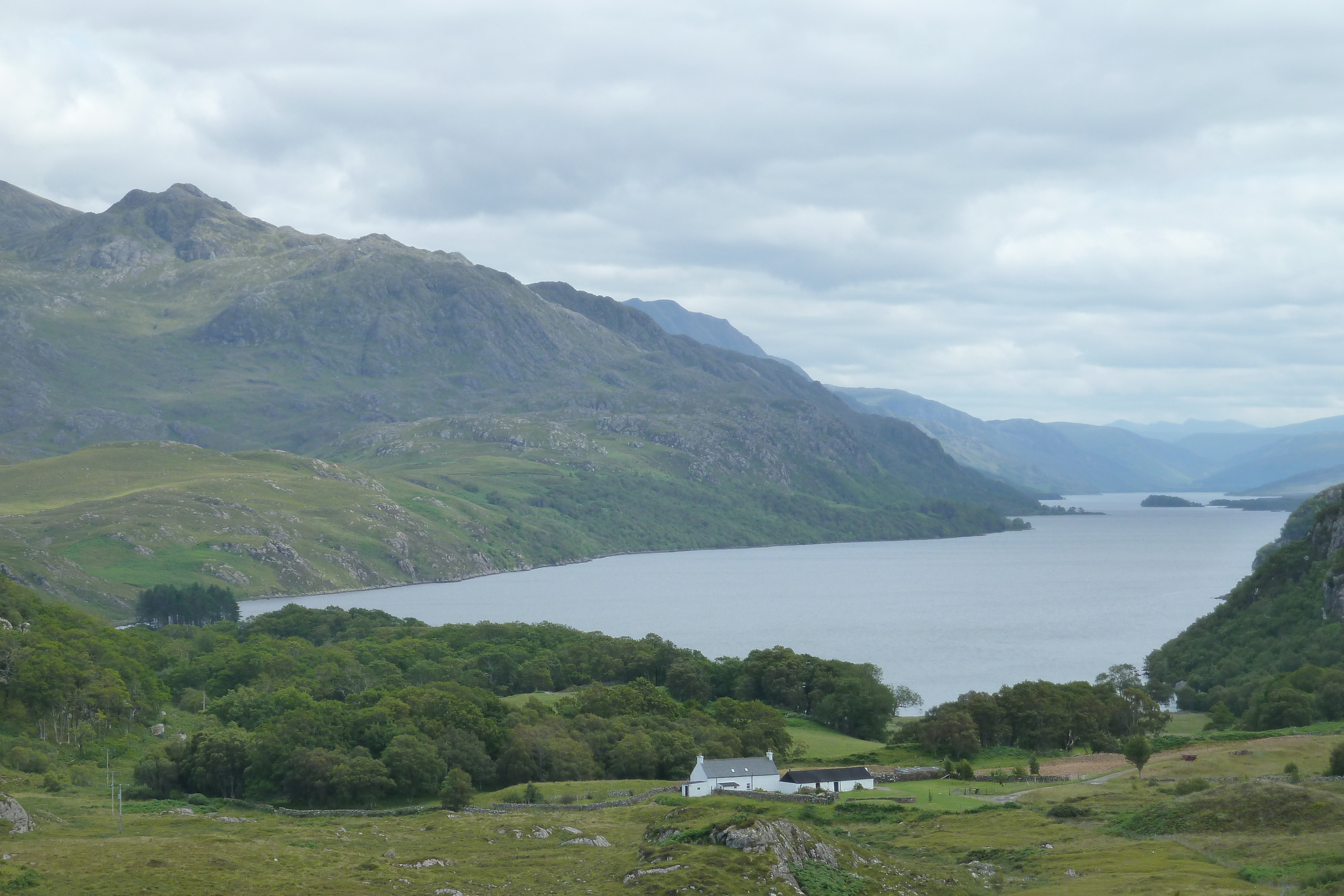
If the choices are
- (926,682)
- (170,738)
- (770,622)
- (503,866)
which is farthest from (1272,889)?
(770,622)

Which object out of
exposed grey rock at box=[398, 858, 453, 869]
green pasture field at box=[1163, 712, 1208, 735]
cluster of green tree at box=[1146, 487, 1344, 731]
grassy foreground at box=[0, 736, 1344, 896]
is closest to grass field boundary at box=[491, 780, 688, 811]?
grassy foreground at box=[0, 736, 1344, 896]

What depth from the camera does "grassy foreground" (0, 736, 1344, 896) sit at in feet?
158

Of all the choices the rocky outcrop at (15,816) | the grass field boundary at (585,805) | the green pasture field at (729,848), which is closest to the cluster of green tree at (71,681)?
the green pasture field at (729,848)

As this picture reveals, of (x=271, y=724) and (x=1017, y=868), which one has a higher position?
(x=271, y=724)

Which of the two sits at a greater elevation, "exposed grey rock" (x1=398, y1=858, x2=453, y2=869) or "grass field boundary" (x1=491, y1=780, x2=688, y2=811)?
"exposed grey rock" (x1=398, y1=858, x2=453, y2=869)

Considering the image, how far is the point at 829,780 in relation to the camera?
Answer: 76062mm

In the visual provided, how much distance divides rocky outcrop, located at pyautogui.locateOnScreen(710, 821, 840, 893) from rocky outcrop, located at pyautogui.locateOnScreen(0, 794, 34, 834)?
3610 centimetres

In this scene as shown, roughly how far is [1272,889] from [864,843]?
19.4 metres

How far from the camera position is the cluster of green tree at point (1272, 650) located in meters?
95.7

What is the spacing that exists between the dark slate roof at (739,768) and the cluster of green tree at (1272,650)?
143ft

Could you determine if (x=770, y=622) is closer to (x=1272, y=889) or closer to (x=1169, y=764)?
(x=1169, y=764)

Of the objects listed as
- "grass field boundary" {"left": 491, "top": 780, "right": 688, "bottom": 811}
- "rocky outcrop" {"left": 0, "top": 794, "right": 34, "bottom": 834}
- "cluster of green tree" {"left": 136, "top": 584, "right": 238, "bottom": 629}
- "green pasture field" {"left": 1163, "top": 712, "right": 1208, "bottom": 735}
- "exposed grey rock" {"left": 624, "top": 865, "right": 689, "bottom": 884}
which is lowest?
"green pasture field" {"left": 1163, "top": 712, "right": 1208, "bottom": 735}

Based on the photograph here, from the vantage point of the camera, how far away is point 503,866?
179ft

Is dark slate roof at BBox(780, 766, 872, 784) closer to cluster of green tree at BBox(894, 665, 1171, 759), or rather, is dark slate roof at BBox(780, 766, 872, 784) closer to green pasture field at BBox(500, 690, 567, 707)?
cluster of green tree at BBox(894, 665, 1171, 759)
